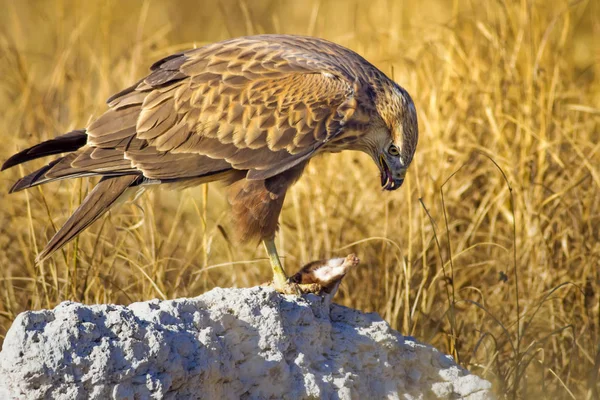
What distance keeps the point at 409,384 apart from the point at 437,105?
2652 millimetres

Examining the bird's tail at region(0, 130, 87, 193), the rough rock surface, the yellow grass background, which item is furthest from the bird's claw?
the bird's tail at region(0, 130, 87, 193)

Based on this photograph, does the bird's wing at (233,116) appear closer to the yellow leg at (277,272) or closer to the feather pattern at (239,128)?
the feather pattern at (239,128)

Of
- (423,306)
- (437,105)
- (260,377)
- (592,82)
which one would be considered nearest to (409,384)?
(260,377)

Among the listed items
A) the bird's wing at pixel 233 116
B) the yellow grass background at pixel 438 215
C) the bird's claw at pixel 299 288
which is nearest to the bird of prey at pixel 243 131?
the bird's wing at pixel 233 116

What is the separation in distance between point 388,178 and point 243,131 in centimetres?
73

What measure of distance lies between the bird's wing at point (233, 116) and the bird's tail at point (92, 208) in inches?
3.6

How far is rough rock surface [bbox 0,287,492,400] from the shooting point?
8.29 ft

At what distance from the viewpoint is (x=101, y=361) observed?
2576mm

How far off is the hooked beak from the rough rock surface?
891 millimetres

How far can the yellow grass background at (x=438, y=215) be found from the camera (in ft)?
14.8

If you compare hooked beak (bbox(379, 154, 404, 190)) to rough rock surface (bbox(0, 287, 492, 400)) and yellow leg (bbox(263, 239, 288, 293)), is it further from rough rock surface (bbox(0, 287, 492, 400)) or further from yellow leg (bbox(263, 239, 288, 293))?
rough rock surface (bbox(0, 287, 492, 400))

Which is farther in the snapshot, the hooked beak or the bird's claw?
the hooked beak

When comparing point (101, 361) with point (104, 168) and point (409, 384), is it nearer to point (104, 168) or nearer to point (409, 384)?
point (409, 384)

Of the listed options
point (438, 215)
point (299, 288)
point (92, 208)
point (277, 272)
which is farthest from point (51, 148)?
point (438, 215)
